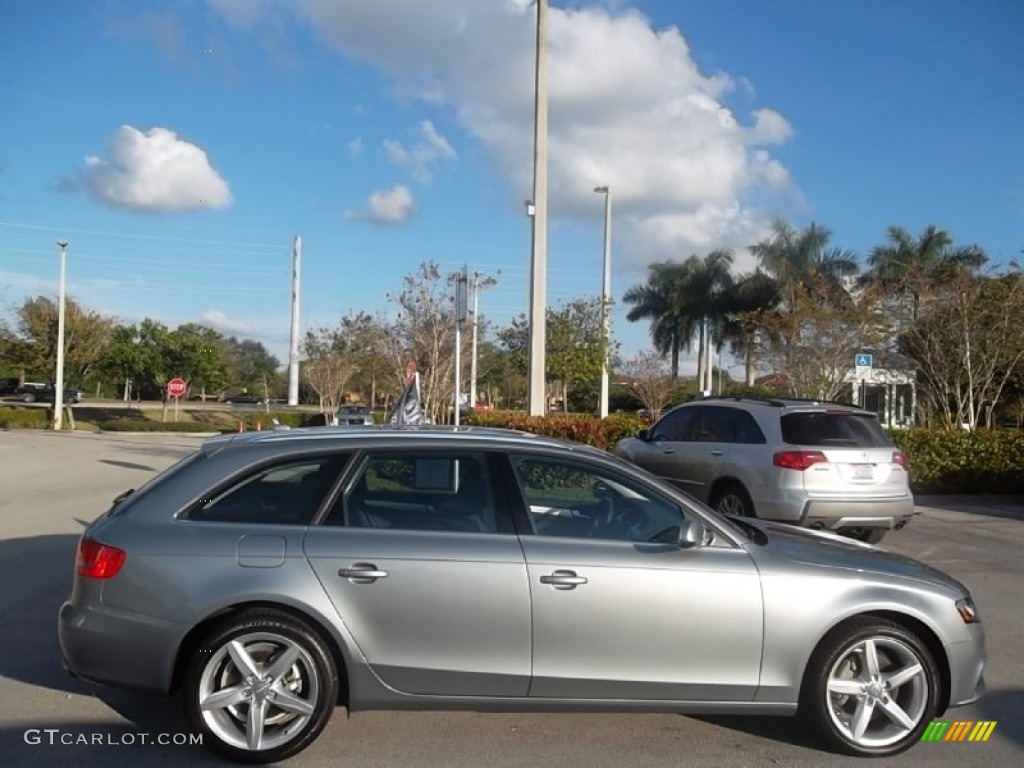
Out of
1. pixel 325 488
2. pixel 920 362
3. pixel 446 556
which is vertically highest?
pixel 920 362

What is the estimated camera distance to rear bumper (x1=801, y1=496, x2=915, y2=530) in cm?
920

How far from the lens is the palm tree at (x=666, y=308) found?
172 ft

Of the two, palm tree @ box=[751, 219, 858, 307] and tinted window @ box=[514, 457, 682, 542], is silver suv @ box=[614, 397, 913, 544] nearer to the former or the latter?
tinted window @ box=[514, 457, 682, 542]

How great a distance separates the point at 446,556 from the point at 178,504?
4.36 feet

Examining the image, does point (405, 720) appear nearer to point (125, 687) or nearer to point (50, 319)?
point (125, 687)

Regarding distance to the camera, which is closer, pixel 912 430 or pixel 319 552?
pixel 319 552

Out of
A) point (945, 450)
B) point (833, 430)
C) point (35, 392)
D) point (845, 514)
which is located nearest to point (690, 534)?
point (845, 514)

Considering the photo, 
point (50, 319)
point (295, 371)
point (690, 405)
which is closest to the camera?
point (690, 405)

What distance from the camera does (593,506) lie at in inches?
190

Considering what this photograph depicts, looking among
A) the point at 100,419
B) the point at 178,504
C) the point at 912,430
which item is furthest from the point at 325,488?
the point at 100,419

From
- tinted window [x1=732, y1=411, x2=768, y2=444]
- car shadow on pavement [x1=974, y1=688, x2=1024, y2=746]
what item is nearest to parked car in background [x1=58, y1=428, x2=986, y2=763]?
car shadow on pavement [x1=974, y1=688, x2=1024, y2=746]

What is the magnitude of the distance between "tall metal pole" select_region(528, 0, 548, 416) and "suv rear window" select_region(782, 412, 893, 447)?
27.0 ft

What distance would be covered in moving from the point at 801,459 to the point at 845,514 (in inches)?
27.7

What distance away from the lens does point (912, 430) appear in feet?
51.9
